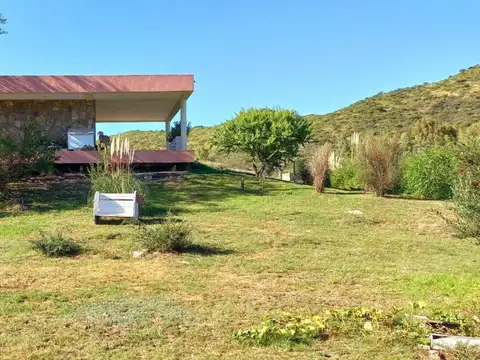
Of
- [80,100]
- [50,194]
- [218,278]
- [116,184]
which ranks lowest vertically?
[218,278]

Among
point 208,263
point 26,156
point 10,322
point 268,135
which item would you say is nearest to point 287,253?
point 208,263

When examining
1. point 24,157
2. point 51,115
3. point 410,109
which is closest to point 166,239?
point 24,157

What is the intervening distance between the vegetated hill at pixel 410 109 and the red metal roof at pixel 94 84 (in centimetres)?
2189

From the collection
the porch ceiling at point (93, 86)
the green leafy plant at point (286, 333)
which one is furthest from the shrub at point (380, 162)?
the green leafy plant at point (286, 333)

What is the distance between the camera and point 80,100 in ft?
56.5

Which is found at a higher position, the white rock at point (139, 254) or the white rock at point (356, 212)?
the white rock at point (356, 212)

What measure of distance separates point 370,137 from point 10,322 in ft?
38.9

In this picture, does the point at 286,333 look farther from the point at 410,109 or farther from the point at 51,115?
the point at 410,109

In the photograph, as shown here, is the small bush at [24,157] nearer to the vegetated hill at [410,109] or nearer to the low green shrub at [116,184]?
the low green shrub at [116,184]

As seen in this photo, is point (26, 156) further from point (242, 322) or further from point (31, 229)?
point (242, 322)

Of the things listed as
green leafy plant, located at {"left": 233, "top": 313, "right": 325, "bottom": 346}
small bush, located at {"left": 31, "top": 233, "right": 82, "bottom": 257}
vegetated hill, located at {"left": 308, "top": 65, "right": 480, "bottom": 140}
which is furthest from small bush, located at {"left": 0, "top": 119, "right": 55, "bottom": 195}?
vegetated hill, located at {"left": 308, "top": 65, "right": 480, "bottom": 140}

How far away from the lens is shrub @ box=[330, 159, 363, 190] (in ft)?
53.7

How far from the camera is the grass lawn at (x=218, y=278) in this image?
12.5ft

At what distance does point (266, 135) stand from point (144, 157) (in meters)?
4.41
